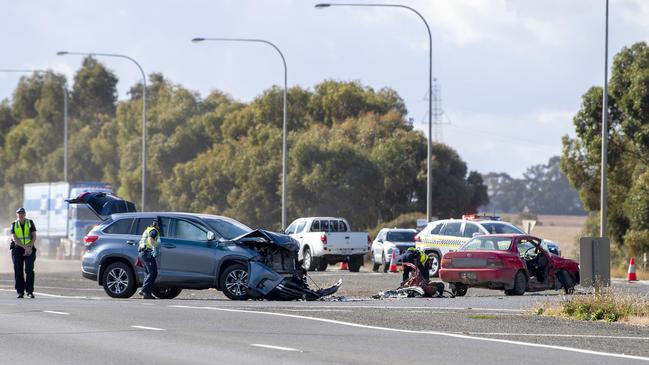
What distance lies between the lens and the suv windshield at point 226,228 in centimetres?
2767

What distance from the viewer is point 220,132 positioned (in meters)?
93.1

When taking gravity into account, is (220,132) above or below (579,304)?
above

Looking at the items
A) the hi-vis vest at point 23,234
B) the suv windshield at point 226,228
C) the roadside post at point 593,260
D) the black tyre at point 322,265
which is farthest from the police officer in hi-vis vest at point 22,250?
the black tyre at point 322,265

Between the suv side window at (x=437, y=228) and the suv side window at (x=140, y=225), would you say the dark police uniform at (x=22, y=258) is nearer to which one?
the suv side window at (x=140, y=225)

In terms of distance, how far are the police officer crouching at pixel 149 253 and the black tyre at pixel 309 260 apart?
2171 cm

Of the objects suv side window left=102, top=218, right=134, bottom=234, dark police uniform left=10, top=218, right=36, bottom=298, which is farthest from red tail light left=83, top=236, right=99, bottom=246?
dark police uniform left=10, top=218, right=36, bottom=298

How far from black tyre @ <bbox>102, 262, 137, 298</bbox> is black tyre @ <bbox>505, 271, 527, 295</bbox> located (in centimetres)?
819

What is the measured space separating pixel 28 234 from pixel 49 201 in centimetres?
4652

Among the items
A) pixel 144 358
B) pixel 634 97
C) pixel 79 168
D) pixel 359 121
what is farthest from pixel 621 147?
pixel 79 168

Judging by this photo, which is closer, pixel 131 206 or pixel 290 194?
pixel 131 206

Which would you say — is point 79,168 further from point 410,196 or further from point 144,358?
point 144,358

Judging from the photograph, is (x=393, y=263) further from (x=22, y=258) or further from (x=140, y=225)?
(x=22, y=258)

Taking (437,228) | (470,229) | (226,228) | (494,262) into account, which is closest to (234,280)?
(226,228)

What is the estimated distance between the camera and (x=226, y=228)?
27938 mm
